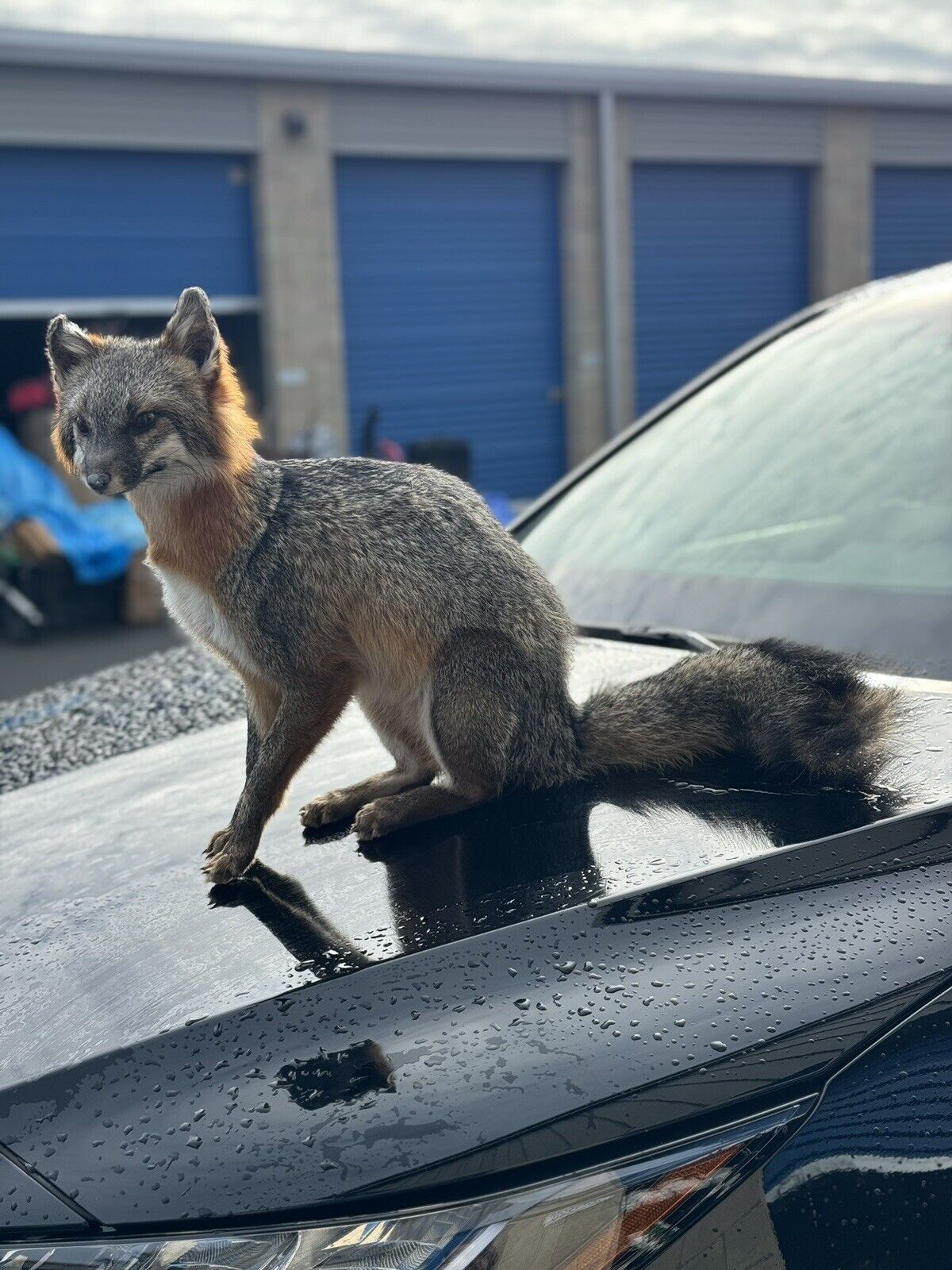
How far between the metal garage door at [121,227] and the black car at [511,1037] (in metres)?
15.1

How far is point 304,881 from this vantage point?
6.03 ft

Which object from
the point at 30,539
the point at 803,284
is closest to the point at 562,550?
the point at 30,539

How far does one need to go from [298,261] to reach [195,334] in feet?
51.4

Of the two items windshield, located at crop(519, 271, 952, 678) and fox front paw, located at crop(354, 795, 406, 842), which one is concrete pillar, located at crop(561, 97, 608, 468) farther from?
fox front paw, located at crop(354, 795, 406, 842)

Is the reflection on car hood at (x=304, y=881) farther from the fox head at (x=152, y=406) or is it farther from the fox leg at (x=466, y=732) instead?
the fox head at (x=152, y=406)

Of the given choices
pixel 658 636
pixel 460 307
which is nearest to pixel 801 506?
pixel 658 636

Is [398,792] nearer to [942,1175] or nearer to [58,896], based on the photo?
[58,896]

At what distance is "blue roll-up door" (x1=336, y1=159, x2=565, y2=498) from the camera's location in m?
18.0

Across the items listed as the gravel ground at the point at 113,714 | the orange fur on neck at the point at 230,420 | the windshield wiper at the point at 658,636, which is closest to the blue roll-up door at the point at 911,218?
the gravel ground at the point at 113,714

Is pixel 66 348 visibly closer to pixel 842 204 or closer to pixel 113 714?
pixel 113 714

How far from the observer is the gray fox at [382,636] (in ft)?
6.54

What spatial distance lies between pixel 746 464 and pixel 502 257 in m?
16.9

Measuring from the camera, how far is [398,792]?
215 centimetres

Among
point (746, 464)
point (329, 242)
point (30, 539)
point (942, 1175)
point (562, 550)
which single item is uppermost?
point (329, 242)
